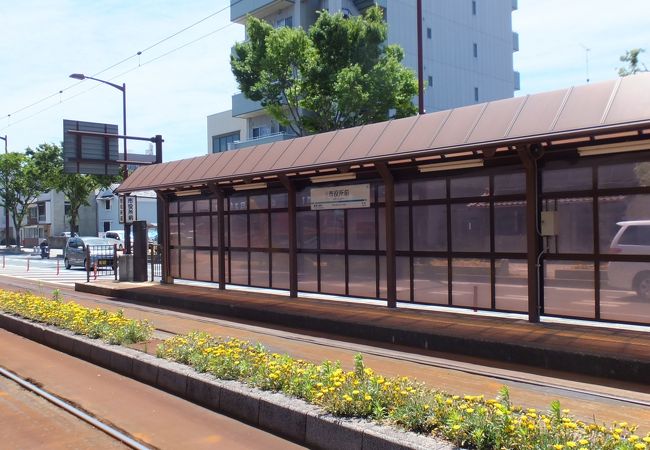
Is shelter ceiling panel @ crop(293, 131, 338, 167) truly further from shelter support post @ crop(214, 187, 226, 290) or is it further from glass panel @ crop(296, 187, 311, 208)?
shelter support post @ crop(214, 187, 226, 290)

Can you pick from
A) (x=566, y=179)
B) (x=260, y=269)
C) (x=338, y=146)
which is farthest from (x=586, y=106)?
(x=260, y=269)

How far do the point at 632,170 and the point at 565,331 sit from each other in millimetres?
2456

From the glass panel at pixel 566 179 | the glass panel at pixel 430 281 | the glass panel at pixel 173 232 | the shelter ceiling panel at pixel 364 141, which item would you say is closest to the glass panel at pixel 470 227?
the glass panel at pixel 430 281

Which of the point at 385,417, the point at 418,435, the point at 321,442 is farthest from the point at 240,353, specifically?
the point at 418,435

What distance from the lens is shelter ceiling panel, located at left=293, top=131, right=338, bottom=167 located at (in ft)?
36.1

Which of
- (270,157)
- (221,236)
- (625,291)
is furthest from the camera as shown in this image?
(221,236)

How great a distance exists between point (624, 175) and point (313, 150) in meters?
5.47

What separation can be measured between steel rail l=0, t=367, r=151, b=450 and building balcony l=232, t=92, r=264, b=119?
32.5 m

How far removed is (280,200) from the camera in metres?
13.6

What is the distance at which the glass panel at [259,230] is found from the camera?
13969 millimetres

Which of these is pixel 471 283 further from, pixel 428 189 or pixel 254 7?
pixel 254 7

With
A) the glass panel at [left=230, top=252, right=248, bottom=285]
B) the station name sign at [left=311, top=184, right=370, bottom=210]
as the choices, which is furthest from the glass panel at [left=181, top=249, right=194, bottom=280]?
the station name sign at [left=311, top=184, right=370, bottom=210]

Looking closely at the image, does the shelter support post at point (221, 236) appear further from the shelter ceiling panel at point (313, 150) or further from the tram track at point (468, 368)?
the shelter ceiling panel at point (313, 150)

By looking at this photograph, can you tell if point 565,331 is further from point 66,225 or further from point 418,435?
point 66,225
